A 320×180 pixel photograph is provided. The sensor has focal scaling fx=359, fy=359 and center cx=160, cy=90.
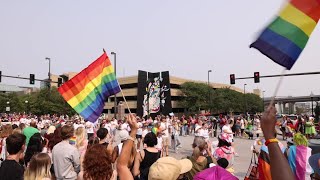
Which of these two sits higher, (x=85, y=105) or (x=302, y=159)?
(x=85, y=105)

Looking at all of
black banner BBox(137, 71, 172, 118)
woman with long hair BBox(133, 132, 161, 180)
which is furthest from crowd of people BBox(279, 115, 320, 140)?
black banner BBox(137, 71, 172, 118)

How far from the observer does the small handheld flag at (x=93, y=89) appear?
752cm

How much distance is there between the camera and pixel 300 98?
159 meters

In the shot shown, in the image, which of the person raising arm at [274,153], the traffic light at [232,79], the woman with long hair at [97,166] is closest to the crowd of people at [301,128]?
the traffic light at [232,79]

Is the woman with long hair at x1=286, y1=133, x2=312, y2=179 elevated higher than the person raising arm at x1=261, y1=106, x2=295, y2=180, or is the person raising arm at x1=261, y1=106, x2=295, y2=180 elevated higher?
the person raising arm at x1=261, y1=106, x2=295, y2=180

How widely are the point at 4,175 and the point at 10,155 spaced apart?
409 mm

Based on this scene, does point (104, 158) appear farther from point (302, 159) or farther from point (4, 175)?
point (302, 159)

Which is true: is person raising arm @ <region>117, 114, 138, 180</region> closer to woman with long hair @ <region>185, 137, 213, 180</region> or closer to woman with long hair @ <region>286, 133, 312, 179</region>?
woman with long hair @ <region>185, 137, 213, 180</region>

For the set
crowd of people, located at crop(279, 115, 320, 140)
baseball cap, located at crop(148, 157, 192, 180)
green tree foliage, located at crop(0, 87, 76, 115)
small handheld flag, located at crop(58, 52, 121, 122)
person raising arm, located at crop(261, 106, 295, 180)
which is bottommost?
crowd of people, located at crop(279, 115, 320, 140)

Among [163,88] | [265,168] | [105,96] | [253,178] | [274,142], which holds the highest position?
[163,88]

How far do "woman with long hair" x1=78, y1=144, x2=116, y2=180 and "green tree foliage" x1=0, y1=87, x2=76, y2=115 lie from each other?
211ft

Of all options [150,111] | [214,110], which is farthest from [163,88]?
[214,110]

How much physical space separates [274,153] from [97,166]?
2515mm

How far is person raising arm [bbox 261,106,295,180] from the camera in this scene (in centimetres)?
220
